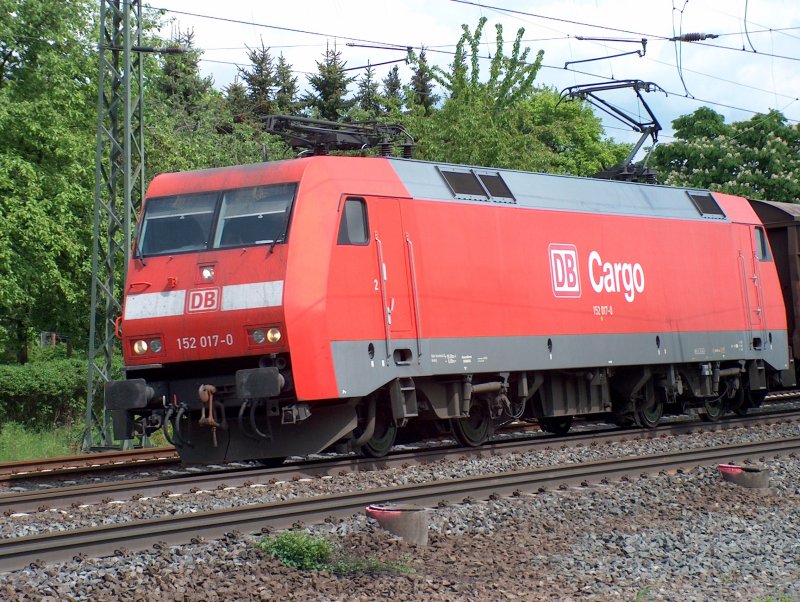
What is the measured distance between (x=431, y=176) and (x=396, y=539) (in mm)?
6480

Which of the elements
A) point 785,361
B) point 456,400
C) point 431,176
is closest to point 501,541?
point 456,400

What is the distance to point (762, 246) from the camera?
1995 cm

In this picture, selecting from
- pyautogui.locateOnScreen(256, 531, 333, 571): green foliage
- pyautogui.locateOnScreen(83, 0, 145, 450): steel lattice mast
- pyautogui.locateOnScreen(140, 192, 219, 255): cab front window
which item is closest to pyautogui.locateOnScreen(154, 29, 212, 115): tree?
pyautogui.locateOnScreen(83, 0, 145, 450): steel lattice mast

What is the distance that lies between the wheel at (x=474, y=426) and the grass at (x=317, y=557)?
6.77 m

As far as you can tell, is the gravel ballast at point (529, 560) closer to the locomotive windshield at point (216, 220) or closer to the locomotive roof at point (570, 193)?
the locomotive windshield at point (216, 220)

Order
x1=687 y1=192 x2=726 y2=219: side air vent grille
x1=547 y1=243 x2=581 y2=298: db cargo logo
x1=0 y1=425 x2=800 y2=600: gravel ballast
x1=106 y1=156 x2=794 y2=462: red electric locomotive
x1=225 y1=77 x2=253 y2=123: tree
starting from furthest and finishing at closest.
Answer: x1=225 y1=77 x2=253 y2=123: tree, x1=687 y1=192 x2=726 y2=219: side air vent grille, x1=547 y1=243 x2=581 y2=298: db cargo logo, x1=106 y1=156 x2=794 y2=462: red electric locomotive, x1=0 y1=425 x2=800 y2=600: gravel ballast

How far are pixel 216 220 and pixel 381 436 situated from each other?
10.7ft

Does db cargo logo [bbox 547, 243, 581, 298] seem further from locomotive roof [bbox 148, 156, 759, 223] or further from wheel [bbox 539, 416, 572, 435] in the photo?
wheel [bbox 539, 416, 572, 435]

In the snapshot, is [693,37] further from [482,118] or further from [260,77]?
[260,77]

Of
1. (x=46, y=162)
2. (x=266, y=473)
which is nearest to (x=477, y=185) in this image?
(x=266, y=473)

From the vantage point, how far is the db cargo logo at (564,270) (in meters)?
15.3

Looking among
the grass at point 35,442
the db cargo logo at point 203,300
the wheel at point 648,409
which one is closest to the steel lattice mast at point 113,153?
the grass at point 35,442

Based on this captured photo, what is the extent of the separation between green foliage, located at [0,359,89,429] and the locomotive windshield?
45.2 feet

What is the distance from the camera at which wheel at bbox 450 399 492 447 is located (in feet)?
47.9
